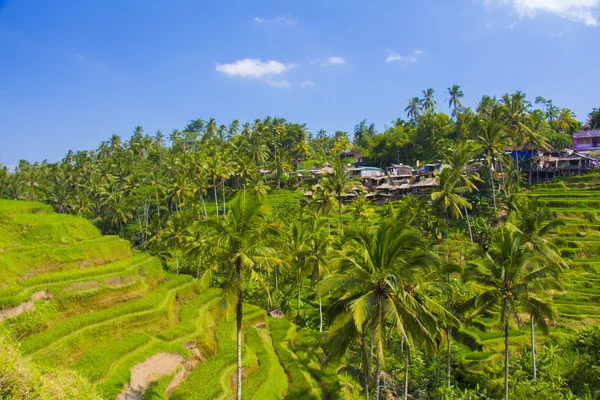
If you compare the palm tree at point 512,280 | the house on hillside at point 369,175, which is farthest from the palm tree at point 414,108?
the palm tree at point 512,280

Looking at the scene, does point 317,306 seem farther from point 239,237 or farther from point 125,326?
point 239,237

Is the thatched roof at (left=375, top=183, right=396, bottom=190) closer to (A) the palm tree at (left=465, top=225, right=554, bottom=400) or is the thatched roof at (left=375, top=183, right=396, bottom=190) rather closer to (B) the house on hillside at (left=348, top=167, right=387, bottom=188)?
(B) the house on hillside at (left=348, top=167, right=387, bottom=188)

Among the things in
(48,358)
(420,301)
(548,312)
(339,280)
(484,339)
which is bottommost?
(484,339)

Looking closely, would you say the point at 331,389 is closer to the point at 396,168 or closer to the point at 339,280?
the point at 339,280

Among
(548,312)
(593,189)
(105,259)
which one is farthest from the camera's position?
(593,189)

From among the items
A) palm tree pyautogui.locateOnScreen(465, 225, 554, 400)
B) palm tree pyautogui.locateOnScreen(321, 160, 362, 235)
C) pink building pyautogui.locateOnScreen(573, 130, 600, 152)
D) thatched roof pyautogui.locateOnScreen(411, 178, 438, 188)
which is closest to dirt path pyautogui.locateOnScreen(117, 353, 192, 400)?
palm tree pyautogui.locateOnScreen(465, 225, 554, 400)

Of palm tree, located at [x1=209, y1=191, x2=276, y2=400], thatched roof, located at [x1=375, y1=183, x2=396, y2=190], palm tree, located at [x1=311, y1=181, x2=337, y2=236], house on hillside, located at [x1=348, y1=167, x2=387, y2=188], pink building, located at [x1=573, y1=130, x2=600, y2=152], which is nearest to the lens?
palm tree, located at [x1=209, y1=191, x2=276, y2=400]

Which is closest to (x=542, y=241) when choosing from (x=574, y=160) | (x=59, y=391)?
(x=59, y=391)

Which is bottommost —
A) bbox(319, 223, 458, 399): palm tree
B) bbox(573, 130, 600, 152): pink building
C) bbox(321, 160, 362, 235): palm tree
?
bbox(319, 223, 458, 399): palm tree
